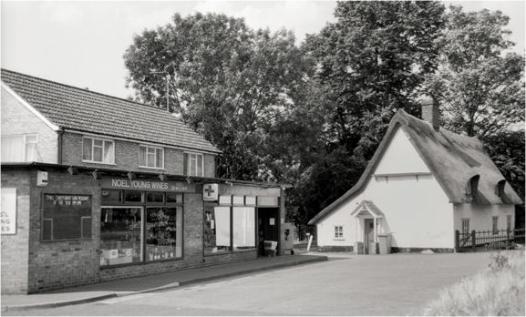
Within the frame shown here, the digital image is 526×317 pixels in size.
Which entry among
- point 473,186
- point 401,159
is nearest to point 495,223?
point 473,186

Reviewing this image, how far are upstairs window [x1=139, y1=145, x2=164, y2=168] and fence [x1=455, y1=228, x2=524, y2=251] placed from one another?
55.3ft

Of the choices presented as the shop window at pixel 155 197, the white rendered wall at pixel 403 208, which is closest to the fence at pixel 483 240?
the white rendered wall at pixel 403 208

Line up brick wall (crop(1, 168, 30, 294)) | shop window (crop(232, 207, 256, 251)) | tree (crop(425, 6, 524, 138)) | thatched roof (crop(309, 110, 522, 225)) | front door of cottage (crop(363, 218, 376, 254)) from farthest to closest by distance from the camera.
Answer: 1. tree (crop(425, 6, 524, 138))
2. front door of cottage (crop(363, 218, 376, 254))
3. thatched roof (crop(309, 110, 522, 225))
4. shop window (crop(232, 207, 256, 251))
5. brick wall (crop(1, 168, 30, 294))

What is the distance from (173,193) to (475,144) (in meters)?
28.9

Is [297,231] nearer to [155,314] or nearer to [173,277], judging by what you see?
[173,277]

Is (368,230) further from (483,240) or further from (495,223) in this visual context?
(495,223)

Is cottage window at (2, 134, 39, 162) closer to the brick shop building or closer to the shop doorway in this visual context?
the brick shop building

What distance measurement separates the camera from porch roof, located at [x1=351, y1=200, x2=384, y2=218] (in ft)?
118

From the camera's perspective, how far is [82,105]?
1118 inches

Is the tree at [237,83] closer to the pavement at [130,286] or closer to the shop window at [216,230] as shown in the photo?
the shop window at [216,230]

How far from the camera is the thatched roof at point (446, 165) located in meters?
35.4

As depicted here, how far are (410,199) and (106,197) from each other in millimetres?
20968

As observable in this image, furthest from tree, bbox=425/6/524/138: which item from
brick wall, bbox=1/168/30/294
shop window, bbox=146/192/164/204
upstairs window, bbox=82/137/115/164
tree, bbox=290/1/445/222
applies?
brick wall, bbox=1/168/30/294

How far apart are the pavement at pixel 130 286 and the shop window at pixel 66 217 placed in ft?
5.25
